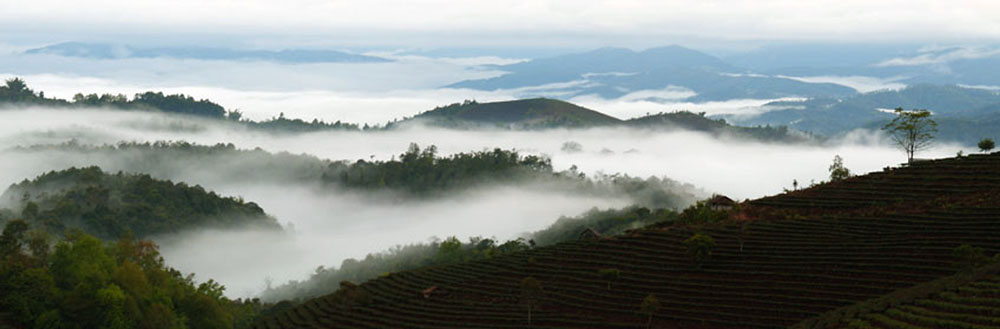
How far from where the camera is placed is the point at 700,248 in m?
57.2

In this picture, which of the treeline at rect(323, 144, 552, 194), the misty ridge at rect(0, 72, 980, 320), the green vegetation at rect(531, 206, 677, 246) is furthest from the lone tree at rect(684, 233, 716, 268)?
the treeline at rect(323, 144, 552, 194)

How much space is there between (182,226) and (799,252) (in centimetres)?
10405

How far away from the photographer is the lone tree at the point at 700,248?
57219 millimetres

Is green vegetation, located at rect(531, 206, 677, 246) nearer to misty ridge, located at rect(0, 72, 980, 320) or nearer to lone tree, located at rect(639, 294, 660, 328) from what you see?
misty ridge, located at rect(0, 72, 980, 320)

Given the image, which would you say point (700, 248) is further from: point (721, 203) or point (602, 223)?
point (602, 223)

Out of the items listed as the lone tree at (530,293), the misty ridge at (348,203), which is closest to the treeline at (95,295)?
the lone tree at (530,293)

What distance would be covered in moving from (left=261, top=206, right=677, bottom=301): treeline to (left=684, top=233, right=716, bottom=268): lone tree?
161 ft

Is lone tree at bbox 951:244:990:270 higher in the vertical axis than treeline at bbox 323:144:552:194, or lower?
lower

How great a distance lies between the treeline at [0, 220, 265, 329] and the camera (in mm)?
51656

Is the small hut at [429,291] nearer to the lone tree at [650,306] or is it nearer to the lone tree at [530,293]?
the lone tree at [530,293]

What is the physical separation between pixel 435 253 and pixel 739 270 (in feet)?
246

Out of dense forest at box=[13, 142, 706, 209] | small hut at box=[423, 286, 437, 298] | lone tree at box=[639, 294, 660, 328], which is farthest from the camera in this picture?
dense forest at box=[13, 142, 706, 209]

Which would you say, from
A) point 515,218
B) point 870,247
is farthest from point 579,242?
point 515,218

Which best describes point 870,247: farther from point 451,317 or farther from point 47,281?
point 47,281
